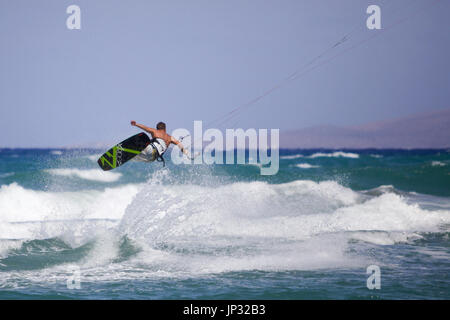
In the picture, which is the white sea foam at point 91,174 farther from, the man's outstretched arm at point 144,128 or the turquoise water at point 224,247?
the man's outstretched arm at point 144,128

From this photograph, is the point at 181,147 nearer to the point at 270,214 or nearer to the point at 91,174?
the point at 270,214

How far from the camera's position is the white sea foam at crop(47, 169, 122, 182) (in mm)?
26203

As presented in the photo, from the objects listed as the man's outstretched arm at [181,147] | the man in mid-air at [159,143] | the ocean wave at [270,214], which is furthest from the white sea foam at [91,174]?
the man's outstretched arm at [181,147]

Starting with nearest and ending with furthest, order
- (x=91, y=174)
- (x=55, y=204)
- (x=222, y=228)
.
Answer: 1. (x=222, y=228)
2. (x=55, y=204)
3. (x=91, y=174)

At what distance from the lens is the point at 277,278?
7809 millimetres

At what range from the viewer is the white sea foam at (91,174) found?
2620 cm

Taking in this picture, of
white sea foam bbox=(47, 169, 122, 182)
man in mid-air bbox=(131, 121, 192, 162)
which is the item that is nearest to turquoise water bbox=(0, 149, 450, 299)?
man in mid-air bbox=(131, 121, 192, 162)

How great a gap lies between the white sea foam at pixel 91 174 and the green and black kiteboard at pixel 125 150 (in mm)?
15569

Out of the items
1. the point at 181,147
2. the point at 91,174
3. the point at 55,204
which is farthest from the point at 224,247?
the point at 91,174

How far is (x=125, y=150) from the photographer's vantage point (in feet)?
33.2

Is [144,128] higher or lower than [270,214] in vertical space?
higher

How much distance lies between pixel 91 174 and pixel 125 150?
689 inches

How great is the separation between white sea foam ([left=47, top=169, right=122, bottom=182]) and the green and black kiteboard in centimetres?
1557
